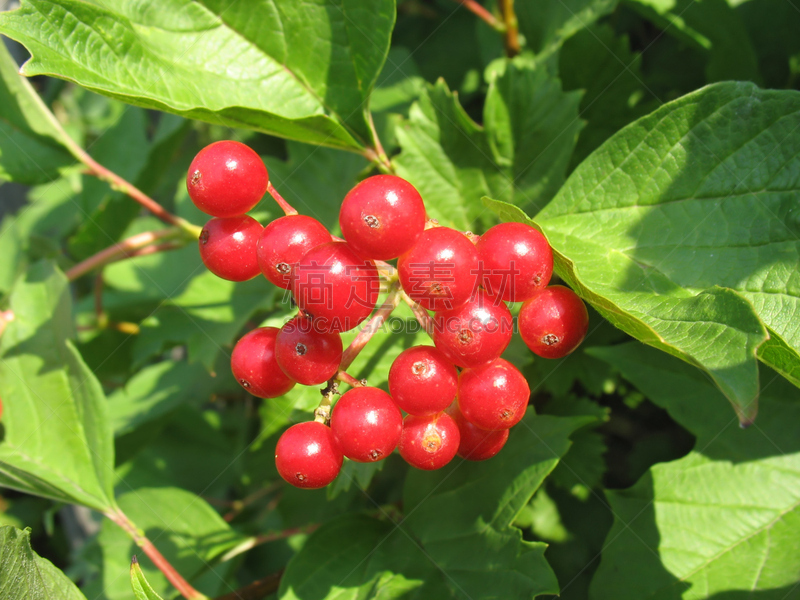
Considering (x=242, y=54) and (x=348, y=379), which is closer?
(x=348, y=379)

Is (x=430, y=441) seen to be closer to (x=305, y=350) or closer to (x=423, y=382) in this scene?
(x=423, y=382)

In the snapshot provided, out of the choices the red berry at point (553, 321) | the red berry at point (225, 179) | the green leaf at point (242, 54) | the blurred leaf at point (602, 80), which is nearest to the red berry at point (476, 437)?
the red berry at point (553, 321)

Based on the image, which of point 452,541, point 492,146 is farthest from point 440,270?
point 452,541

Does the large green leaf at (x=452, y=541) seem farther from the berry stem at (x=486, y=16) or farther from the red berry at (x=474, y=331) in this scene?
the berry stem at (x=486, y=16)

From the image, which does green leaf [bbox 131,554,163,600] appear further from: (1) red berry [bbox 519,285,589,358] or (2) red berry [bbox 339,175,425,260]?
(1) red berry [bbox 519,285,589,358]

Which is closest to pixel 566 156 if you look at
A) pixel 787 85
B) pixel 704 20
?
pixel 704 20

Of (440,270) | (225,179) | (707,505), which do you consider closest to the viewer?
(440,270)
